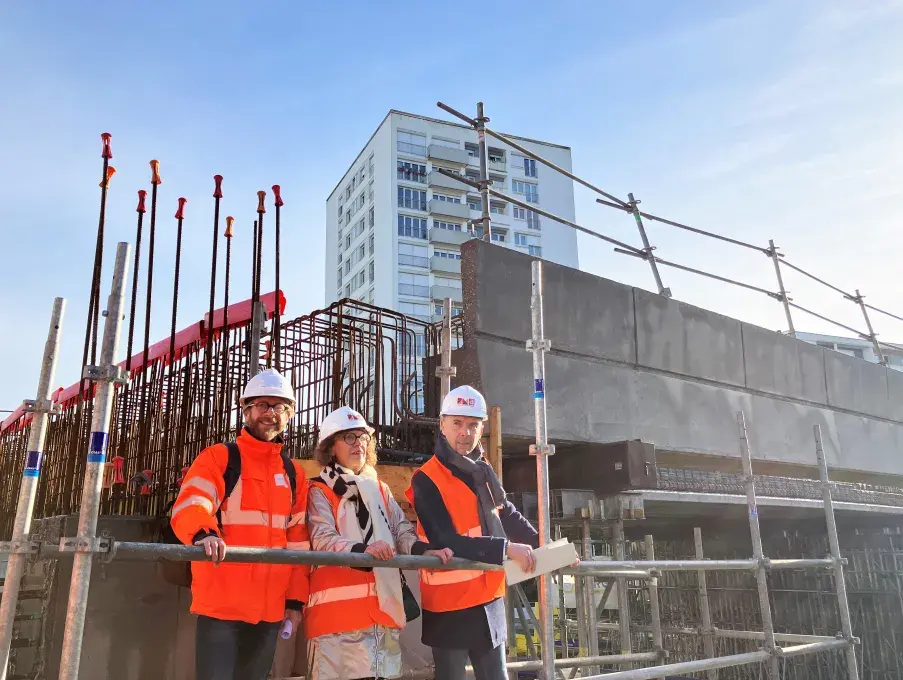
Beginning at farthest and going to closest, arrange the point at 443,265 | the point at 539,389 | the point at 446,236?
the point at 446,236, the point at 443,265, the point at 539,389

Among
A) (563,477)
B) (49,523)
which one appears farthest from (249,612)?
(563,477)

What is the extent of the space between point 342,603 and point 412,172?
52950 mm

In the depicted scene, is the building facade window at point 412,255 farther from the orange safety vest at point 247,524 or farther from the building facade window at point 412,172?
the orange safety vest at point 247,524

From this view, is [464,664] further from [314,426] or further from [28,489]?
[314,426]

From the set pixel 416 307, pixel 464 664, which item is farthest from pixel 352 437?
A: pixel 416 307

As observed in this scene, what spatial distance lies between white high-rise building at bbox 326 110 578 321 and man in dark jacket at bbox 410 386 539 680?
4697 centimetres

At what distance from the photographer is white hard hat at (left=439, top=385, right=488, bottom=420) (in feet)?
14.3

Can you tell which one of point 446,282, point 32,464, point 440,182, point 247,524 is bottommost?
point 247,524

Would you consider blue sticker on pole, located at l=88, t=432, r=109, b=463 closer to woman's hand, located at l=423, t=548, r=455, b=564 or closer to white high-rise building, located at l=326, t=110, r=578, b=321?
woman's hand, located at l=423, t=548, r=455, b=564

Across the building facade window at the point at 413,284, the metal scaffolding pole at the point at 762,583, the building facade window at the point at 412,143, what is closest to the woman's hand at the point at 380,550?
the metal scaffolding pole at the point at 762,583

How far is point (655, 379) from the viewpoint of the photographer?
966 centimetres

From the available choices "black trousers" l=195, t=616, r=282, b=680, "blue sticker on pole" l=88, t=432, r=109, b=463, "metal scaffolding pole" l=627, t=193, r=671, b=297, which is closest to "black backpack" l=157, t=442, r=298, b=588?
"black trousers" l=195, t=616, r=282, b=680

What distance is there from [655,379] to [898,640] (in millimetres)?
9590

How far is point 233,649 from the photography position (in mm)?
3455
